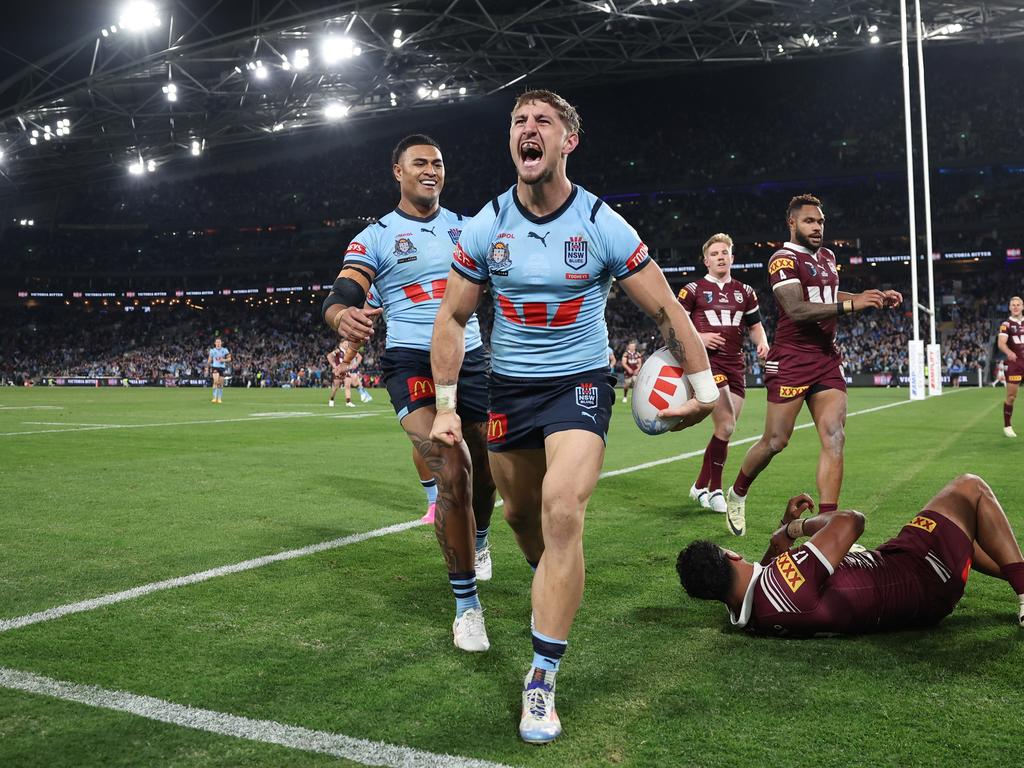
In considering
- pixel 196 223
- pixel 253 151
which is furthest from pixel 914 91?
pixel 196 223

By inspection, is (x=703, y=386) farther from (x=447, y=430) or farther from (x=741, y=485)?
(x=741, y=485)

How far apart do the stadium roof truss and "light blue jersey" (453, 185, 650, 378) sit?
32.4 m

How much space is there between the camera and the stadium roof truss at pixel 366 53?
116 ft

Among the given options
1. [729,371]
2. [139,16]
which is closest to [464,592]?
[729,371]

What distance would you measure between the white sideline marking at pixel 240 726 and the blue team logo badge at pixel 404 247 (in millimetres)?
2906

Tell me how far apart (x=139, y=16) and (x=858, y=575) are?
36341 millimetres

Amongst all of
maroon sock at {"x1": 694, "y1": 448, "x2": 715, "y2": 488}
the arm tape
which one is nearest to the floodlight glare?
maroon sock at {"x1": 694, "y1": 448, "x2": 715, "y2": 488}

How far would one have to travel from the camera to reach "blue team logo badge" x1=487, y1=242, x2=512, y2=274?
3.70m

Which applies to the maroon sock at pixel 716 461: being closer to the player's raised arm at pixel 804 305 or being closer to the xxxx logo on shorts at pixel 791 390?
the xxxx logo on shorts at pixel 791 390

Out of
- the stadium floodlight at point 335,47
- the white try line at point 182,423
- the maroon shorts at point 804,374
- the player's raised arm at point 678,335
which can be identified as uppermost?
the stadium floodlight at point 335,47

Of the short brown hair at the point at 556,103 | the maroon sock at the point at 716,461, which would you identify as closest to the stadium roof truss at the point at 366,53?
the maroon sock at the point at 716,461

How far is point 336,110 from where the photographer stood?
157 feet

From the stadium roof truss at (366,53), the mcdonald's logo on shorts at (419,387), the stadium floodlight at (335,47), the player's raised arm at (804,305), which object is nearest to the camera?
the mcdonald's logo on shorts at (419,387)

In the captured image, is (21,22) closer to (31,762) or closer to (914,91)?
(31,762)
